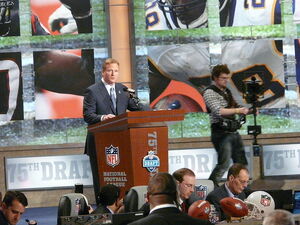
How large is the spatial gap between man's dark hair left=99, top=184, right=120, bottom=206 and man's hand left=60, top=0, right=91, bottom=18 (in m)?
7.65

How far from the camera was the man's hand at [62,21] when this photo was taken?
1608cm

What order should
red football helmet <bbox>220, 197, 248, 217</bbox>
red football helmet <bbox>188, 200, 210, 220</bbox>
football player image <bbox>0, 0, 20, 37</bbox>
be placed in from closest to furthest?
1. red football helmet <bbox>188, 200, 210, 220</bbox>
2. red football helmet <bbox>220, 197, 248, 217</bbox>
3. football player image <bbox>0, 0, 20, 37</bbox>

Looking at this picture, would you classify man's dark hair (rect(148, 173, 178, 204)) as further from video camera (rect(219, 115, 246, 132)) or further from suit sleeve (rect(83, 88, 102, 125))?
video camera (rect(219, 115, 246, 132))

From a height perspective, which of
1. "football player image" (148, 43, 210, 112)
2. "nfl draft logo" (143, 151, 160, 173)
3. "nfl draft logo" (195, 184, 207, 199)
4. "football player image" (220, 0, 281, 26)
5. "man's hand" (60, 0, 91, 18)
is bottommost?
"nfl draft logo" (195, 184, 207, 199)

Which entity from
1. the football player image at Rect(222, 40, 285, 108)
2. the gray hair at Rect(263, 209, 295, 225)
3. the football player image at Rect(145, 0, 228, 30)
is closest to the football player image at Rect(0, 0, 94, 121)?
the football player image at Rect(145, 0, 228, 30)

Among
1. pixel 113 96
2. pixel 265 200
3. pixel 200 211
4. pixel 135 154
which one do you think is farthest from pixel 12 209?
pixel 113 96

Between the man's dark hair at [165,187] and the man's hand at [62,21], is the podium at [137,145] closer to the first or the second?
the man's dark hair at [165,187]

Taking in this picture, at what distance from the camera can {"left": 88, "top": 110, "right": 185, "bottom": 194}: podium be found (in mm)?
8867

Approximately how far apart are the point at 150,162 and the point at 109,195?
53 centimetres

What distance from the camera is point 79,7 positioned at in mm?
16125

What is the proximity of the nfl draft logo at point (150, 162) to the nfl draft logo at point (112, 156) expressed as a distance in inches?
14.7

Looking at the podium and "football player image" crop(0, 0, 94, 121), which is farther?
"football player image" crop(0, 0, 94, 121)

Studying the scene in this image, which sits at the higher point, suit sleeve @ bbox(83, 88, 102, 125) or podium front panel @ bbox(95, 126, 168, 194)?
suit sleeve @ bbox(83, 88, 102, 125)

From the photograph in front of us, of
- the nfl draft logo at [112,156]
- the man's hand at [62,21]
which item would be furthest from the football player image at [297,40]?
the nfl draft logo at [112,156]
